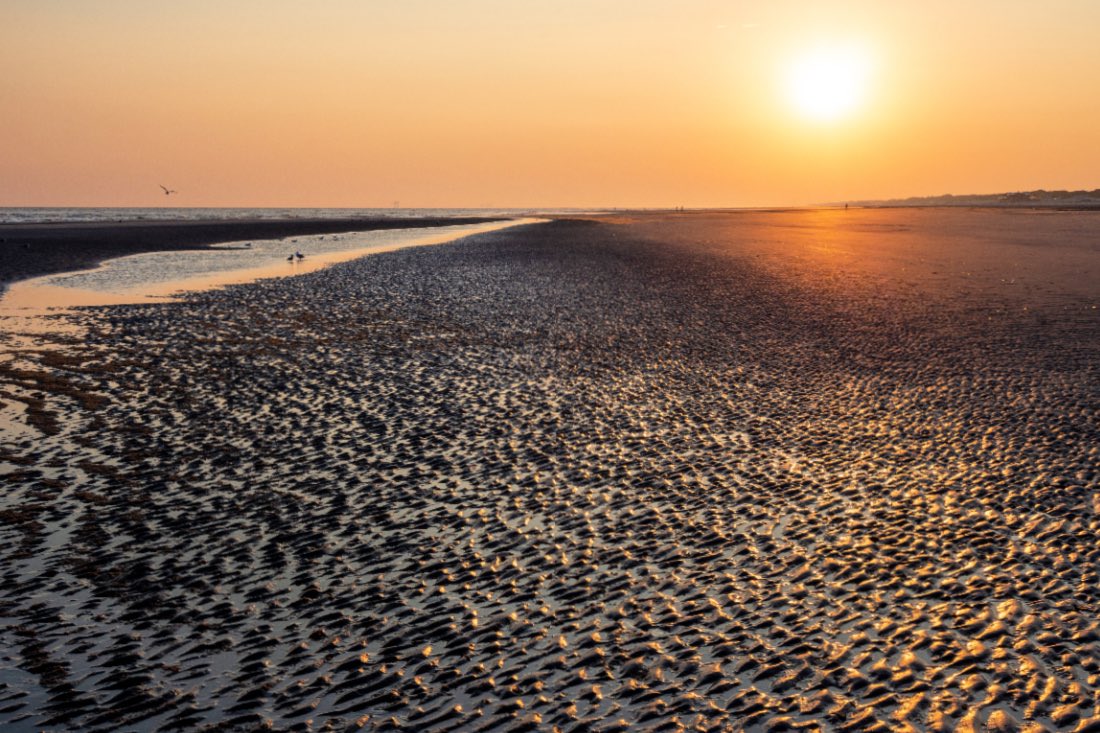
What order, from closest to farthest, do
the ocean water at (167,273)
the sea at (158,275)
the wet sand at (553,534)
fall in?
the wet sand at (553,534) < the sea at (158,275) < the ocean water at (167,273)

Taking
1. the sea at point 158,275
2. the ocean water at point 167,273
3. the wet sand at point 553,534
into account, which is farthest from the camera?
the ocean water at point 167,273

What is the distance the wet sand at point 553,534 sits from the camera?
7.86 meters

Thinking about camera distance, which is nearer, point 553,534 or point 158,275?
point 553,534

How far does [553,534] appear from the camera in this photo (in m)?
11.9

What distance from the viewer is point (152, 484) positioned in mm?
13789

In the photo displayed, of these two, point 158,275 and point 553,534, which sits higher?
point 158,275

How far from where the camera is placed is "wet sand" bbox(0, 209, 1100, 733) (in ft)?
25.8

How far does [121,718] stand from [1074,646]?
9.62 m

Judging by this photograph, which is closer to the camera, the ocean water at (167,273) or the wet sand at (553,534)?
the wet sand at (553,534)

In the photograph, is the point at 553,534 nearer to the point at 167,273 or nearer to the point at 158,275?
the point at 158,275

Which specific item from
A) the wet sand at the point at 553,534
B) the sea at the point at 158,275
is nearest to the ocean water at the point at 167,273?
the sea at the point at 158,275

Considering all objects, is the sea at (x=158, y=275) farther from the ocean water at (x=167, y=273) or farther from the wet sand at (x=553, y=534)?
the wet sand at (x=553, y=534)

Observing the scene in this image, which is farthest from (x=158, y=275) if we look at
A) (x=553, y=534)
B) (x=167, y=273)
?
(x=553, y=534)

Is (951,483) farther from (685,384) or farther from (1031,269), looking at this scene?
(1031,269)
